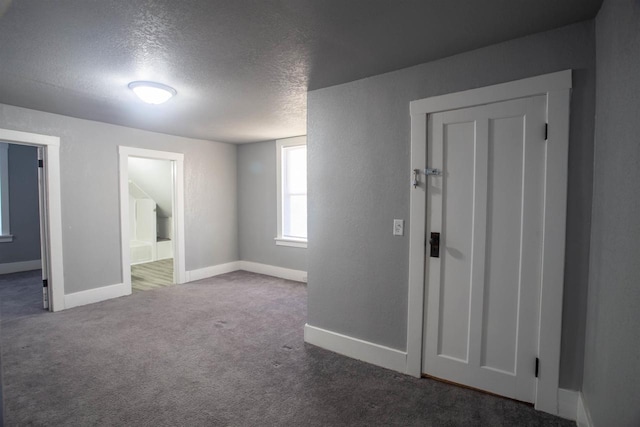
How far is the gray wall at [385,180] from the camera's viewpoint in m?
1.83

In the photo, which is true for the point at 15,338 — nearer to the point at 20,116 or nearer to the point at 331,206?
the point at 20,116

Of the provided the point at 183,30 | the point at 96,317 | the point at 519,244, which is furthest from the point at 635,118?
the point at 96,317

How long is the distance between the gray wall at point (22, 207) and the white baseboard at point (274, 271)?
3.97 m

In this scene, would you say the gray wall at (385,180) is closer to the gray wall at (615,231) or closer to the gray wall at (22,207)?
the gray wall at (615,231)

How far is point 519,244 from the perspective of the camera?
2.01m

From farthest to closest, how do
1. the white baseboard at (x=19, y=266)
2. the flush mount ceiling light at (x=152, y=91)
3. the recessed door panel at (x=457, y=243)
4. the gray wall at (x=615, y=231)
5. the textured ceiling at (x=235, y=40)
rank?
the white baseboard at (x=19, y=266) < the flush mount ceiling light at (x=152, y=91) < the recessed door panel at (x=457, y=243) < the textured ceiling at (x=235, y=40) < the gray wall at (x=615, y=231)

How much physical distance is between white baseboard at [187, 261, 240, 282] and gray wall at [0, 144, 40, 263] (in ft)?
11.2

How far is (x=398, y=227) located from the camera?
7.96 ft

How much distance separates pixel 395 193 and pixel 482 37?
113 centimetres

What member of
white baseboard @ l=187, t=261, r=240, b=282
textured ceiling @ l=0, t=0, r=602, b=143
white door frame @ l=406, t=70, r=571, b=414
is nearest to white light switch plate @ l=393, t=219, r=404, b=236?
white door frame @ l=406, t=70, r=571, b=414

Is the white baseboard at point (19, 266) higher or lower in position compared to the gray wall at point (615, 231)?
lower

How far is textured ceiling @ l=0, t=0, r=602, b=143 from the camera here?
165 cm

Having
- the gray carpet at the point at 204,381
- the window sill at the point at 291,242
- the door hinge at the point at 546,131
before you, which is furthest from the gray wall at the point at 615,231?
the window sill at the point at 291,242

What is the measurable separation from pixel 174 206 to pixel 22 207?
11.1 ft
